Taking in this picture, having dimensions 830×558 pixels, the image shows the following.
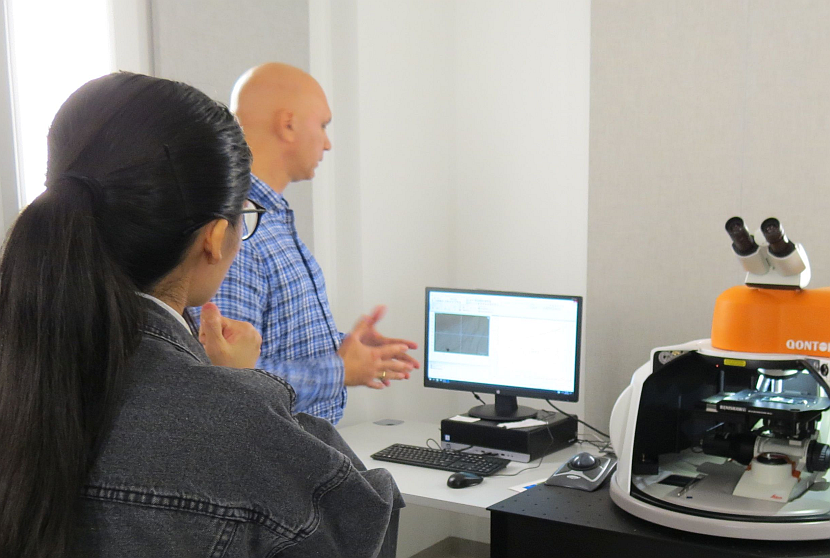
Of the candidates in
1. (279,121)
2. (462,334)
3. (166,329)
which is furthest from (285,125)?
(166,329)

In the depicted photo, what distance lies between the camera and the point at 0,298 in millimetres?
767

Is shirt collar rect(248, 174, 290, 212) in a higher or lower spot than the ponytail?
higher

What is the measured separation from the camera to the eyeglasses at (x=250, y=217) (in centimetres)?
93

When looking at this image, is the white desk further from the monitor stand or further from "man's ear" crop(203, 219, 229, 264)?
"man's ear" crop(203, 219, 229, 264)

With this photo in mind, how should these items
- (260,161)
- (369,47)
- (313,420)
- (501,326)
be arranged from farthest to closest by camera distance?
(369,47), (501,326), (260,161), (313,420)

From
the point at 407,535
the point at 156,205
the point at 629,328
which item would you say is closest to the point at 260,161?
the point at 156,205

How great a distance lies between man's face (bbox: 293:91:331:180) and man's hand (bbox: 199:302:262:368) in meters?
0.97

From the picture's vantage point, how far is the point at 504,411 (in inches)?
100.0

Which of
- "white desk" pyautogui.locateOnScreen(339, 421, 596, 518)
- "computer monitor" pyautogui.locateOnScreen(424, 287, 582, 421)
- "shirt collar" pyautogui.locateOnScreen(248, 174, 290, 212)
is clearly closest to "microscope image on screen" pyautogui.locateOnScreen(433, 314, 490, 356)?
"computer monitor" pyautogui.locateOnScreen(424, 287, 582, 421)

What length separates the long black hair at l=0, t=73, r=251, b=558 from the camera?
2.38 ft

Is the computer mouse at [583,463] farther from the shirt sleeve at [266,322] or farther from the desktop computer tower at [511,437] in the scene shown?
the shirt sleeve at [266,322]

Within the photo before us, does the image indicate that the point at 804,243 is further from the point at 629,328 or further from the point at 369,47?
the point at 369,47

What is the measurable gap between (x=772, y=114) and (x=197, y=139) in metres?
2.05

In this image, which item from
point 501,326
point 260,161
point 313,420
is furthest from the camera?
point 501,326
